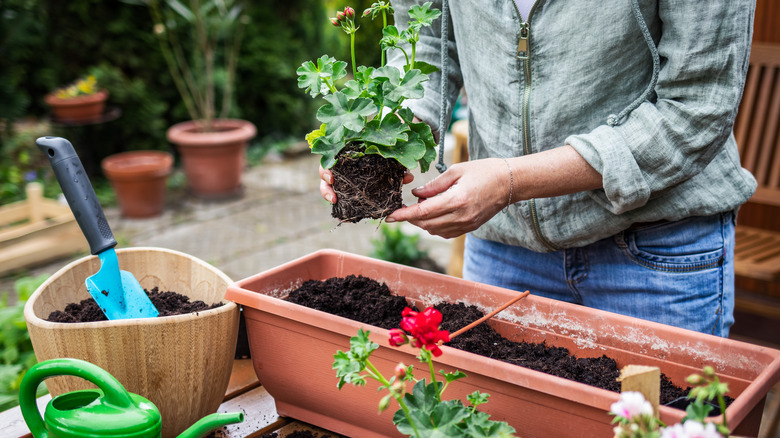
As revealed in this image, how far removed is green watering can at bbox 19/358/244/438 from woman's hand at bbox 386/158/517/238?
1.91ft

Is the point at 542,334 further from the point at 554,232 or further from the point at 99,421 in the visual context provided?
the point at 99,421

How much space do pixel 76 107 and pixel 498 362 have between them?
484cm

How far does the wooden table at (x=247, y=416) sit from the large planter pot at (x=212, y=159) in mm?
4046

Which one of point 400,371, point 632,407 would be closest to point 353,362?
point 400,371

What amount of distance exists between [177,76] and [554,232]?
5.13 m

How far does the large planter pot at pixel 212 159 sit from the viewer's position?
525 centimetres

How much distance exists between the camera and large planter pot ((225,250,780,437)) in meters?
0.94

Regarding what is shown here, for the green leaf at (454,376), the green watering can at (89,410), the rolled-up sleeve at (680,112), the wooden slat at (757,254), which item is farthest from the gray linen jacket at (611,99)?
the wooden slat at (757,254)

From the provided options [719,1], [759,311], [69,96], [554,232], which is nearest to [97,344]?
[554,232]

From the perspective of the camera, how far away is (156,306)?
4.24 feet

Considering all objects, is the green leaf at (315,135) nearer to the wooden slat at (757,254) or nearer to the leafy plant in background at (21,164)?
the wooden slat at (757,254)

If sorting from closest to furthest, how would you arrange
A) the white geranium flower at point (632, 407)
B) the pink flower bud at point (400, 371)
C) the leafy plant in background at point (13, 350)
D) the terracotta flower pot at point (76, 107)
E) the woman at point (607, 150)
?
the white geranium flower at point (632, 407)
the pink flower bud at point (400, 371)
the woman at point (607, 150)
the leafy plant in background at point (13, 350)
the terracotta flower pot at point (76, 107)

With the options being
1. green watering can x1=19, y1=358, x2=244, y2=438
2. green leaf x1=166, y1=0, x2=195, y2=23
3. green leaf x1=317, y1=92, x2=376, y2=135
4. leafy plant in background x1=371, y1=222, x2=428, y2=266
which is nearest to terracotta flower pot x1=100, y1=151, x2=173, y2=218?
green leaf x1=166, y1=0, x2=195, y2=23

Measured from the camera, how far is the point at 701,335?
3.59 feet
